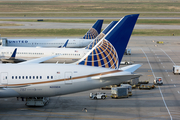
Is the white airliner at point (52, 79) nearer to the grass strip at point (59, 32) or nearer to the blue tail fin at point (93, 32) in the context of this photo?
the blue tail fin at point (93, 32)

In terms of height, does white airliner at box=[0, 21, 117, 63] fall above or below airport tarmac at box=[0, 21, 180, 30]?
below

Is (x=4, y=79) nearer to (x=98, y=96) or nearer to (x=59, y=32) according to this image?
(x=98, y=96)

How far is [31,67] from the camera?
30.8 meters

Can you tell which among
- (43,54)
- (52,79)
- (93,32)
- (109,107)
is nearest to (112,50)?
(109,107)

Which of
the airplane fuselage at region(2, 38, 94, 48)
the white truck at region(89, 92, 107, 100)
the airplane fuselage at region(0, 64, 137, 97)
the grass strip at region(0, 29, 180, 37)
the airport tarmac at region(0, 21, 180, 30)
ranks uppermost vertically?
the airport tarmac at region(0, 21, 180, 30)

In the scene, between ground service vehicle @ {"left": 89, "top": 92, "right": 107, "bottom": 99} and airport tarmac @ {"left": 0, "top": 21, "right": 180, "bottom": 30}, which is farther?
airport tarmac @ {"left": 0, "top": 21, "right": 180, "bottom": 30}

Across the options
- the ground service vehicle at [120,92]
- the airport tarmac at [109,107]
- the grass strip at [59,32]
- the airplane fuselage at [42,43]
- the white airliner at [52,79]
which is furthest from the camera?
the grass strip at [59,32]

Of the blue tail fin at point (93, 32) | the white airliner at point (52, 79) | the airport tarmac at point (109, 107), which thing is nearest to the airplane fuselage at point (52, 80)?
the white airliner at point (52, 79)

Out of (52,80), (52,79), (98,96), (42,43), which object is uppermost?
(42,43)

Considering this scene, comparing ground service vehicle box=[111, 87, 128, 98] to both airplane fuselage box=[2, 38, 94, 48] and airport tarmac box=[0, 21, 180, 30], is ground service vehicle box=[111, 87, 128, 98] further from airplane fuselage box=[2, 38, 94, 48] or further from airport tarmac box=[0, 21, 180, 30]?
airport tarmac box=[0, 21, 180, 30]

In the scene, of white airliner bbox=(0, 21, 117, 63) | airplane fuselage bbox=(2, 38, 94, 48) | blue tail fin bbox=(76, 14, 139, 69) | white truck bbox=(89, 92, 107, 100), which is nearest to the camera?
blue tail fin bbox=(76, 14, 139, 69)

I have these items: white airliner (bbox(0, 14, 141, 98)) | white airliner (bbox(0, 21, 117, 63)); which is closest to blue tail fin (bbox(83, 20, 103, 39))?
white airliner (bbox(0, 21, 117, 63))

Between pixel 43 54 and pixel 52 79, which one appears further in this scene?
pixel 43 54

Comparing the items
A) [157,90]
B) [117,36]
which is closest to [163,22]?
[157,90]
